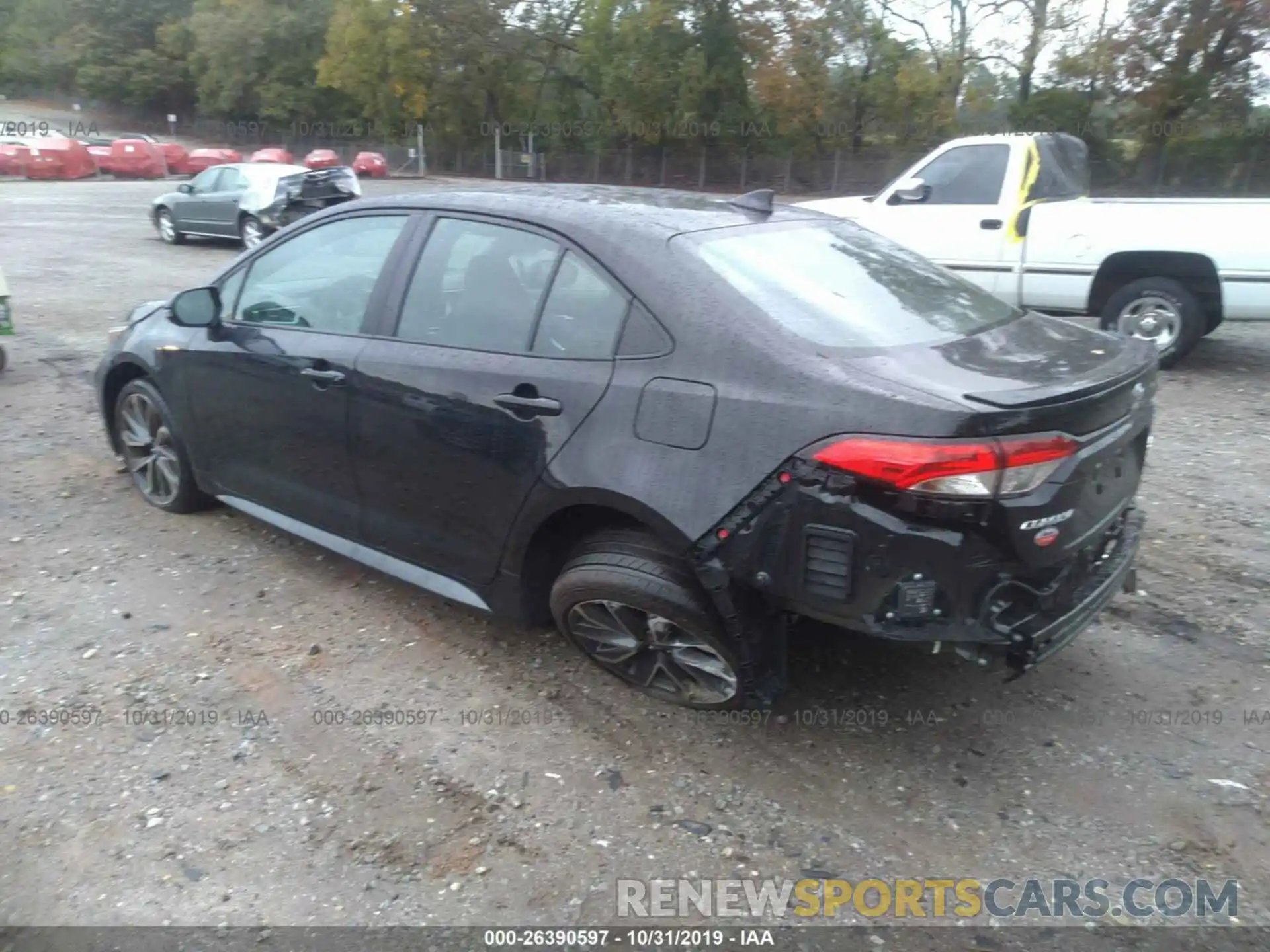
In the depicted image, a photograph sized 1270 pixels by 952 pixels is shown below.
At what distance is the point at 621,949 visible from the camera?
2.69 metres

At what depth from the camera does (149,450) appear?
5438 millimetres

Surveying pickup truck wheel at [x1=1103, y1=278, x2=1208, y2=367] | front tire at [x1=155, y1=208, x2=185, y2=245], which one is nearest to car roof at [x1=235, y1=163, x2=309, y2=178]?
front tire at [x1=155, y1=208, x2=185, y2=245]

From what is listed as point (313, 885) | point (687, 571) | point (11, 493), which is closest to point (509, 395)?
point (687, 571)

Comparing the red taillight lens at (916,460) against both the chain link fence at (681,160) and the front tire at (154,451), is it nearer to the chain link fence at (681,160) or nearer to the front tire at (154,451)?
the front tire at (154,451)

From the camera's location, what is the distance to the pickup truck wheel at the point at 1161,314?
8211 mm

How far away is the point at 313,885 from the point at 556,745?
89 cm

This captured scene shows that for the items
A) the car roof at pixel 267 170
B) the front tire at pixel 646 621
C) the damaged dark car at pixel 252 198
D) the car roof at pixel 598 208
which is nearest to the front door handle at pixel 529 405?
the front tire at pixel 646 621

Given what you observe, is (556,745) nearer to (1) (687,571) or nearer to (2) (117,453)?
(1) (687,571)

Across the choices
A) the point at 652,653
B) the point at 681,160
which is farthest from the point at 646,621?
the point at 681,160

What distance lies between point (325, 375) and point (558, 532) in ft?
3.94

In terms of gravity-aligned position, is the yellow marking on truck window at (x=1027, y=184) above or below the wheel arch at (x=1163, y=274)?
above

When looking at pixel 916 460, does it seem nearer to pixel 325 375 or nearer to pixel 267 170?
pixel 325 375

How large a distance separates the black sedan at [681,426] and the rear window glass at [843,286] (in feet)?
0.05

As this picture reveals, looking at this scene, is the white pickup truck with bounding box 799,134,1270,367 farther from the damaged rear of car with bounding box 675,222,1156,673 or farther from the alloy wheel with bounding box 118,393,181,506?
the alloy wheel with bounding box 118,393,181,506
